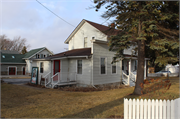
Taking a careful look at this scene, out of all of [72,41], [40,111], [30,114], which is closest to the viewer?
[30,114]

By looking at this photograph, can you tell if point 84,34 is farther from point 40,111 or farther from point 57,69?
point 40,111

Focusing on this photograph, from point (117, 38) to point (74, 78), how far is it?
647 cm

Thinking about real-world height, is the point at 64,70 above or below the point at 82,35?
below

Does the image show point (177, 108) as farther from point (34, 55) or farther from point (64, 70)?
point (34, 55)

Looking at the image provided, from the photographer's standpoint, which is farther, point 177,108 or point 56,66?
point 56,66

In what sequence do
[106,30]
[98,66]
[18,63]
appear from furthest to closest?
[18,63], [98,66], [106,30]

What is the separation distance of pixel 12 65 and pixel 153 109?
38.2m

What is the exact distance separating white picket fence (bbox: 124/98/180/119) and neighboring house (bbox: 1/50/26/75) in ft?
121

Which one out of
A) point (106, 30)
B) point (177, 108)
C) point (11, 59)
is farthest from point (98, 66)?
point (11, 59)

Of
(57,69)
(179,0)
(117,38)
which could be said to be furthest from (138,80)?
(57,69)

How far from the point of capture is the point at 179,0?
9.62 metres

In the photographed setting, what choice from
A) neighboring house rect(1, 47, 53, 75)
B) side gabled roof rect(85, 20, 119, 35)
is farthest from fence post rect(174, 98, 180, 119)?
neighboring house rect(1, 47, 53, 75)

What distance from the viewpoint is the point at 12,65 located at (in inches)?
1417

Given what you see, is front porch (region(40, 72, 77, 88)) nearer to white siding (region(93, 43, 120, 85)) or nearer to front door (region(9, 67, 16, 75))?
white siding (region(93, 43, 120, 85))
